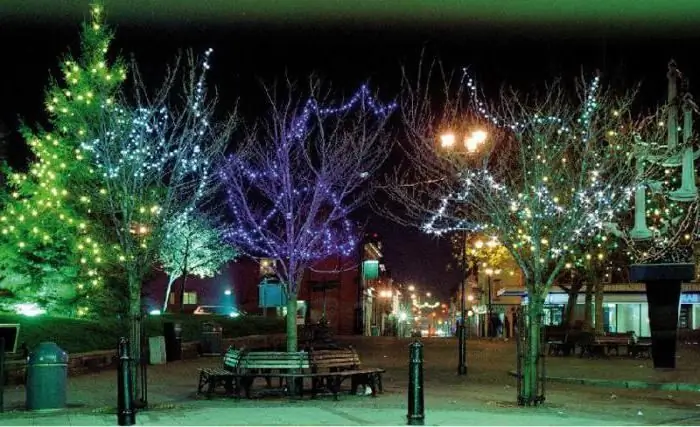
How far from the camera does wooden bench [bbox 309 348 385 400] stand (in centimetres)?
1652

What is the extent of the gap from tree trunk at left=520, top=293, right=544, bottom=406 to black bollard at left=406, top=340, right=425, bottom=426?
366 centimetres

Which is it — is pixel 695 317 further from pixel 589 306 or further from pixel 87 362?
pixel 87 362

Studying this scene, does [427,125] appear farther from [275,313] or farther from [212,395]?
[275,313]

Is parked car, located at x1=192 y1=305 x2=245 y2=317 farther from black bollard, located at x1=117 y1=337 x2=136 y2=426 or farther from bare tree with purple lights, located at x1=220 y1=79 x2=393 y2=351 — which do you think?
black bollard, located at x1=117 y1=337 x2=136 y2=426

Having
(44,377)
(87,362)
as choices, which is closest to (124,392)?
(44,377)

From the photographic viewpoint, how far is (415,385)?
12.2 m

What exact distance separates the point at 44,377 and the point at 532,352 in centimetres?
796

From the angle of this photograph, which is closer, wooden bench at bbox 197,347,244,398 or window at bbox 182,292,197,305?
wooden bench at bbox 197,347,244,398

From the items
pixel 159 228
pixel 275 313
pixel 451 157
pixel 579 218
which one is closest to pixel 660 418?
pixel 579 218

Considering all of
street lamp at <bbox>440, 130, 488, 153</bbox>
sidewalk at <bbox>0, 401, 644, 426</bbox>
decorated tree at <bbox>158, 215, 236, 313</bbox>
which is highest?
street lamp at <bbox>440, 130, 488, 153</bbox>

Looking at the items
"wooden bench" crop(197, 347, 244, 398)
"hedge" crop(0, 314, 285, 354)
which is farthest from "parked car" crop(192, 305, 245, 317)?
"wooden bench" crop(197, 347, 244, 398)

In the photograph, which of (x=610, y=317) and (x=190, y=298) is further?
(x=190, y=298)

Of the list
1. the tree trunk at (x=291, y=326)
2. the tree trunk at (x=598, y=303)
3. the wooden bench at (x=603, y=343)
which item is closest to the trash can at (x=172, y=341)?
the tree trunk at (x=291, y=326)

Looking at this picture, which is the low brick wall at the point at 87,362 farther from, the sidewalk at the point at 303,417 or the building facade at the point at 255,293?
the building facade at the point at 255,293
